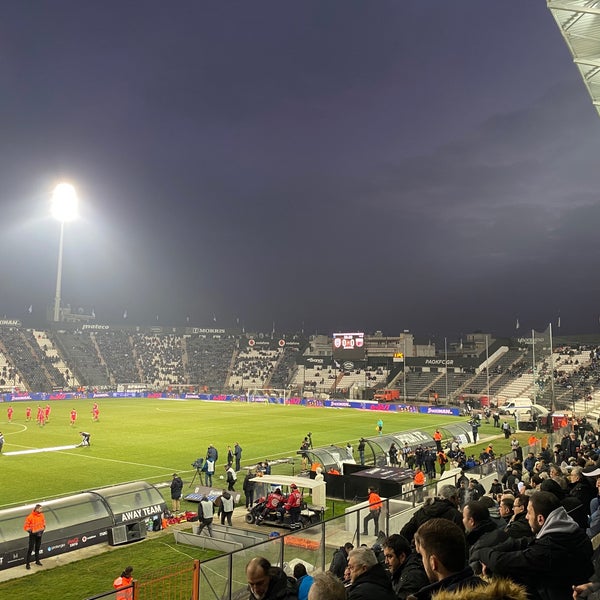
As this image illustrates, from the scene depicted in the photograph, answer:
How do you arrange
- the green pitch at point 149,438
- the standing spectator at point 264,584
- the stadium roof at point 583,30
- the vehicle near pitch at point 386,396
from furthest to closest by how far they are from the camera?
1. the vehicle near pitch at point 386,396
2. the green pitch at point 149,438
3. the stadium roof at point 583,30
4. the standing spectator at point 264,584

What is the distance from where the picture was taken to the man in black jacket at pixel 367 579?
400 cm

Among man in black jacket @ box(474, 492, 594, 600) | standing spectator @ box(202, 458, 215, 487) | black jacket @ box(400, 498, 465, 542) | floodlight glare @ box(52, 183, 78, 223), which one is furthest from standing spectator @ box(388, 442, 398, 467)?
floodlight glare @ box(52, 183, 78, 223)

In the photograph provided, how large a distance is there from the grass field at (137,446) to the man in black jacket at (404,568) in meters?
9.84

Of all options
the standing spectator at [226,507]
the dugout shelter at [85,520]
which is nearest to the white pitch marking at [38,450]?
the dugout shelter at [85,520]

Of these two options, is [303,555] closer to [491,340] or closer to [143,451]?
[143,451]

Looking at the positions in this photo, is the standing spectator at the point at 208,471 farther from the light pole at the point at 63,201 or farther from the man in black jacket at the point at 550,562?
the light pole at the point at 63,201

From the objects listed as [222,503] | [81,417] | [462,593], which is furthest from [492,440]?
[462,593]

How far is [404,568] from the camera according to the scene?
4.71 m

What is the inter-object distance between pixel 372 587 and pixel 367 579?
112mm

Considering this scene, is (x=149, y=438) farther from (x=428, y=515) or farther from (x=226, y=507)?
(x=428, y=515)

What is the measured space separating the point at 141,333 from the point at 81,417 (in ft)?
227

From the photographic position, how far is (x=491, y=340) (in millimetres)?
96250

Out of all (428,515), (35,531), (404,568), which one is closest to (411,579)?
(404,568)

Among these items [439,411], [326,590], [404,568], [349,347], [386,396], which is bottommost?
[439,411]
